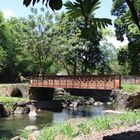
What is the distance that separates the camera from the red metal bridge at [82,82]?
38319mm

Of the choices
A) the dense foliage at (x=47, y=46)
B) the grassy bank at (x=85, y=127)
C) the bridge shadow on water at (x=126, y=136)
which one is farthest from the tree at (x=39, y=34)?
the bridge shadow on water at (x=126, y=136)

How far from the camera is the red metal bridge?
3832cm

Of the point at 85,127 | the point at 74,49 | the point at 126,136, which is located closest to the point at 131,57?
the point at 74,49

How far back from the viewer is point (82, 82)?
45.1 m

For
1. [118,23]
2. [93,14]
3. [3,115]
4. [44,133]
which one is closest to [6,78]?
[118,23]

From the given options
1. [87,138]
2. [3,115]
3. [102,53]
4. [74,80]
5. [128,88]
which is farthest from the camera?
[102,53]

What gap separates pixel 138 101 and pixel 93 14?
2870 cm

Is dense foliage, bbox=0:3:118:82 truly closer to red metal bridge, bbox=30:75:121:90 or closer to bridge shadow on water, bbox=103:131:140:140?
red metal bridge, bbox=30:75:121:90

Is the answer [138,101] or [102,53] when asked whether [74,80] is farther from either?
[102,53]

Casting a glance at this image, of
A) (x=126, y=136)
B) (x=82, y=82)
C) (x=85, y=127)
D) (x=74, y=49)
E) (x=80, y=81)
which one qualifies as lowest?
(x=85, y=127)

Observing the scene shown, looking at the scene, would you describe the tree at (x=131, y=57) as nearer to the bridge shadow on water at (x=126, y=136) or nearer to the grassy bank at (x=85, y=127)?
the grassy bank at (x=85, y=127)

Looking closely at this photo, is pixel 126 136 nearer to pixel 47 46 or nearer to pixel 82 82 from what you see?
pixel 82 82

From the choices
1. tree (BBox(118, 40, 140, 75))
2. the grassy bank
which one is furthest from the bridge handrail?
the grassy bank

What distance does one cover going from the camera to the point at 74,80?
46.7 meters
